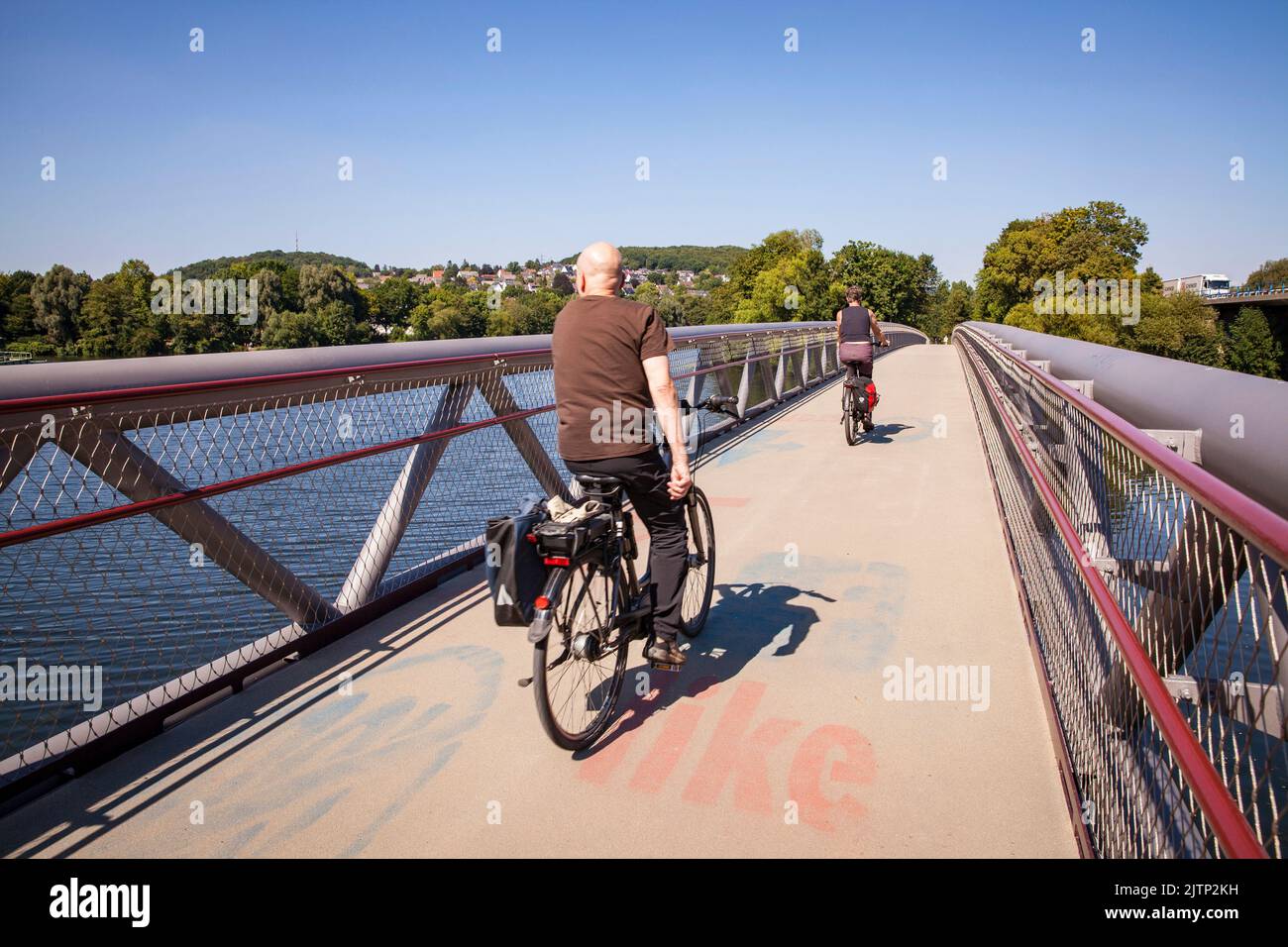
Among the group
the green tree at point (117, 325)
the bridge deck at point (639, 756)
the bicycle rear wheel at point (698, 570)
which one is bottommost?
the bridge deck at point (639, 756)

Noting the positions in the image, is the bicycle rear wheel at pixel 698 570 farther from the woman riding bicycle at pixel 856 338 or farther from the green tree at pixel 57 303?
the green tree at pixel 57 303

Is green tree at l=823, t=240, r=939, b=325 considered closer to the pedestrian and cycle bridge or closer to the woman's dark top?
the woman's dark top

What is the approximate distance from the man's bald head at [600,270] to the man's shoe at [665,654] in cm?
156

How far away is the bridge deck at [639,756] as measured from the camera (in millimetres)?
2715

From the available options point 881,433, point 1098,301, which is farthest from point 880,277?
point 881,433

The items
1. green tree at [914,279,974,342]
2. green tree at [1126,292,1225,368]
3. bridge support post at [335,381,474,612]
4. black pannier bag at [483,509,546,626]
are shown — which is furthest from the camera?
green tree at [914,279,974,342]

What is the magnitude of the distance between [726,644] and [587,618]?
1.24 m

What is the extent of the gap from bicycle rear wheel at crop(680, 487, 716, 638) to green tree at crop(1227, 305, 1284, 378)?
99.3m

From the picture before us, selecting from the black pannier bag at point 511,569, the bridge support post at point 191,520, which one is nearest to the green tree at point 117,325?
the bridge support post at point 191,520

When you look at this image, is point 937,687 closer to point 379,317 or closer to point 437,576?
point 437,576

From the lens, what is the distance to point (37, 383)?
2.79 metres

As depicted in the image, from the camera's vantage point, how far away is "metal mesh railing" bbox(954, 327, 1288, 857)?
1472mm

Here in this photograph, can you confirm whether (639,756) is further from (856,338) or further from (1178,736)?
(856,338)

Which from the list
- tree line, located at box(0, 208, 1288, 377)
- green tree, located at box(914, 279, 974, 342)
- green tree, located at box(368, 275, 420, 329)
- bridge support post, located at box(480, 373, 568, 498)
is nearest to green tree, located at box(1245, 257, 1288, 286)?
tree line, located at box(0, 208, 1288, 377)
